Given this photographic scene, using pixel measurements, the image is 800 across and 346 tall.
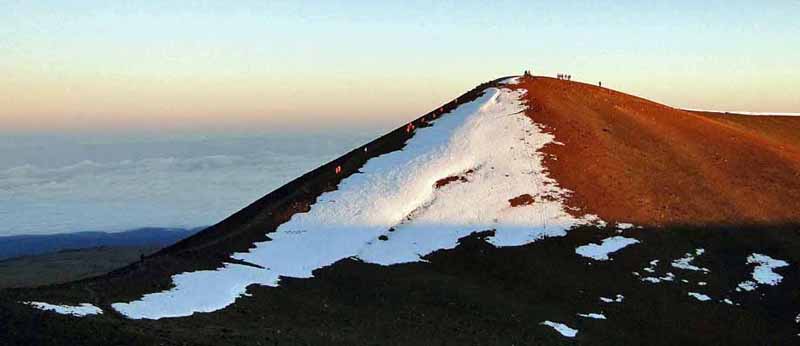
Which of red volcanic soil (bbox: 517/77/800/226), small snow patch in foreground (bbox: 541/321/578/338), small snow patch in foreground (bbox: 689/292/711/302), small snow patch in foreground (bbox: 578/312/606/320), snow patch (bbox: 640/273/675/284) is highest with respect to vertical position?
red volcanic soil (bbox: 517/77/800/226)

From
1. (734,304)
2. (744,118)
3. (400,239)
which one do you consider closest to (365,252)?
(400,239)

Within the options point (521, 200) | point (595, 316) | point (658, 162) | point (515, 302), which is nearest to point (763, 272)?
point (595, 316)

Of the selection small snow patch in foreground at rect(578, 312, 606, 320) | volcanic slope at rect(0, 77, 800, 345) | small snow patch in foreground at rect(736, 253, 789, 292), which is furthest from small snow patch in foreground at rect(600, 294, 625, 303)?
small snow patch in foreground at rect(736, 253, 789, 292)

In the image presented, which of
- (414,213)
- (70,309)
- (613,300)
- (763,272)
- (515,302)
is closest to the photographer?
(70,309)

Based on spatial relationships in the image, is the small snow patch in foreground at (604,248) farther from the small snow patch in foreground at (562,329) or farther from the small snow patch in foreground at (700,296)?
the small snow patch in foreground at (562,329)

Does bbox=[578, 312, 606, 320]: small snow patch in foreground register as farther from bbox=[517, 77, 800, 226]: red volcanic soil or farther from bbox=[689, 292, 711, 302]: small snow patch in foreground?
bbox=[517, 77, 800, 226]: red volcanic soil

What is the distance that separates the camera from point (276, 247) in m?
50.0

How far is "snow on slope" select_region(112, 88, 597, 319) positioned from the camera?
43.3m

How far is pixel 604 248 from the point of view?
51.2 m

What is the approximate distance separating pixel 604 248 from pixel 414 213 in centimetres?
1460

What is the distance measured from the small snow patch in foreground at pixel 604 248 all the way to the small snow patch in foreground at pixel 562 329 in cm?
1056

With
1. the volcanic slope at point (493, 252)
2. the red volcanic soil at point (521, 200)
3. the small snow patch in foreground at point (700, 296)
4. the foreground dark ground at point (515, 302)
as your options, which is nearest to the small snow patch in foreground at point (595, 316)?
the volcanic slope at point (493, 252)

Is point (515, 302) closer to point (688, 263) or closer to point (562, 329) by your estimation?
point (562, 329)

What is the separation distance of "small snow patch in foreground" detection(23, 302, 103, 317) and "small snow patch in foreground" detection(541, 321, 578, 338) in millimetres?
23581
